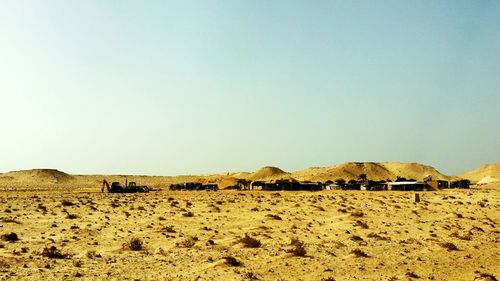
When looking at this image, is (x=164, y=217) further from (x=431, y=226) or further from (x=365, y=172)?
(x=365, y=172)

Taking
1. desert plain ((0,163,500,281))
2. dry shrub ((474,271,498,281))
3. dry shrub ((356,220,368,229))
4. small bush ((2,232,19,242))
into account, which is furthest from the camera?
dry shrub ((356,220,368,229))

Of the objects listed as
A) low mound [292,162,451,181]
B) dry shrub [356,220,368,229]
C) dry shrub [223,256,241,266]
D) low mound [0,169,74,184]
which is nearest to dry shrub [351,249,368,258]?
dry shrub [223,256,241,266]

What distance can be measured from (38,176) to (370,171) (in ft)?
354

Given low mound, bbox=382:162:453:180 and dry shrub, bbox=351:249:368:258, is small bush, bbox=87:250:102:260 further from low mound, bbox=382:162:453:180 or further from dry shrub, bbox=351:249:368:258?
low mound, bbox=382:162:453:180

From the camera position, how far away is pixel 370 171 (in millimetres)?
124750

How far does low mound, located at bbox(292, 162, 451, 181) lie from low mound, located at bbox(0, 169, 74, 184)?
80.6 metres

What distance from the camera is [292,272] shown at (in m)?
14.4

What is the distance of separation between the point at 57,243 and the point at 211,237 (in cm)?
685

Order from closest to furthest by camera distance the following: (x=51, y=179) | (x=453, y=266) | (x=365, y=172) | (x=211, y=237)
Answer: (x=453, y=266)
(x=211, y=237)
(x=365, y=172)
(x=51, y=179)

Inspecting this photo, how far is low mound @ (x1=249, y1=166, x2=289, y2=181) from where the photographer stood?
115 meters

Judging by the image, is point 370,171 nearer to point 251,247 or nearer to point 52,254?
point 251,247

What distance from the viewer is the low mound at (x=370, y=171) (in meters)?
115

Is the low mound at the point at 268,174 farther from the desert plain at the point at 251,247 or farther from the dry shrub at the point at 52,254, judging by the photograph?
the dry shrub at the point at 52,254

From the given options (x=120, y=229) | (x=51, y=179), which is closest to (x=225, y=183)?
(x=120, y=229)
